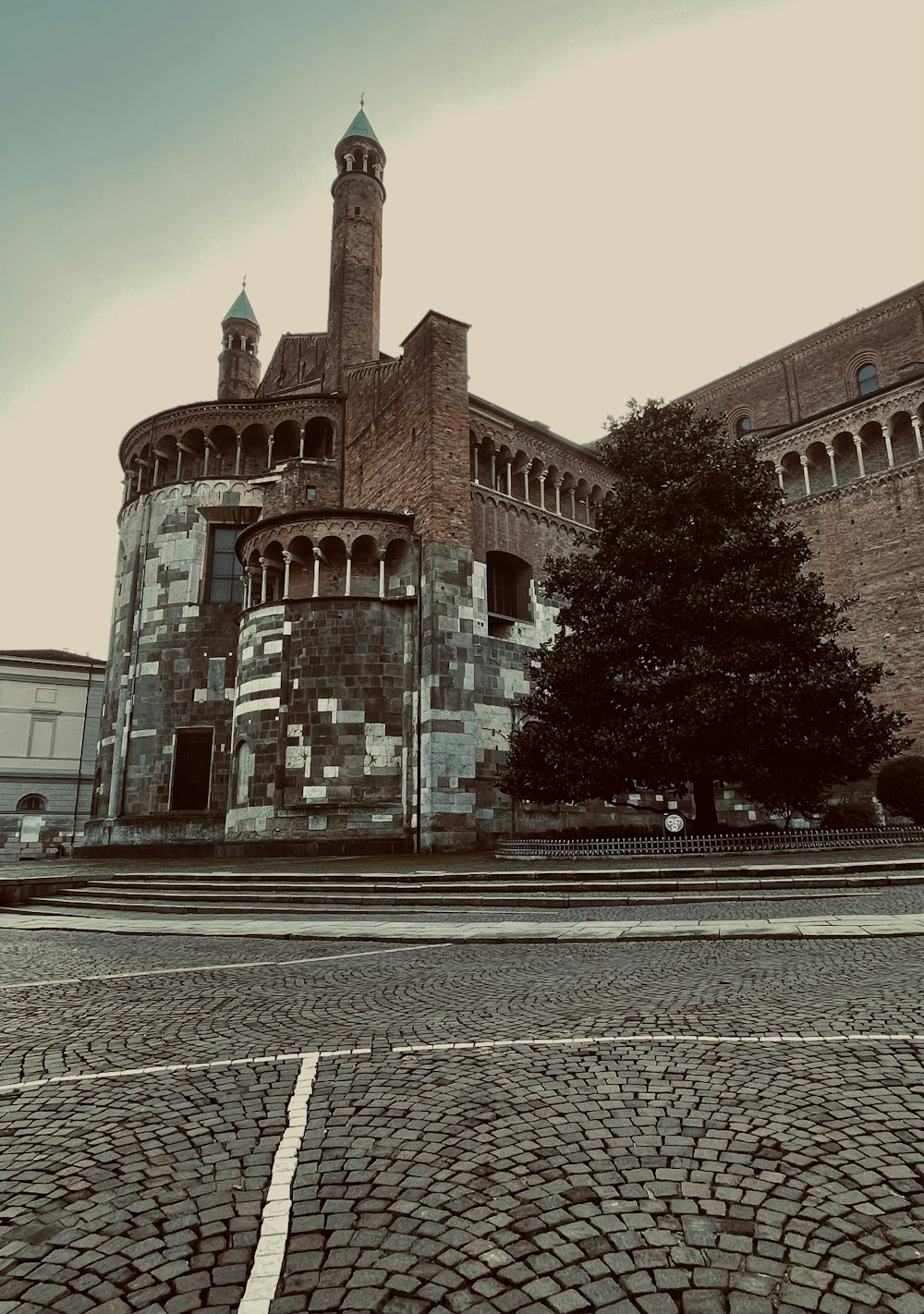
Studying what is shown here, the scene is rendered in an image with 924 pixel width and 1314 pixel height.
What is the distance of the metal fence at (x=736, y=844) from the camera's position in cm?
1620

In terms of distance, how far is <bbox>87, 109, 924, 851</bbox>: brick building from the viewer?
2497 cm

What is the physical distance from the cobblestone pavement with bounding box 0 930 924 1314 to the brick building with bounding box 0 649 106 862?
48468 millimetres

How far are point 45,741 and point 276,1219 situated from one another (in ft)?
176

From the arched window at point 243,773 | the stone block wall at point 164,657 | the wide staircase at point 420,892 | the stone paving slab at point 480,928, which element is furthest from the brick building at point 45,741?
the stone paving slab at point 480,928

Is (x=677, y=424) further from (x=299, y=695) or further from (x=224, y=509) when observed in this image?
(x=224, y=509)

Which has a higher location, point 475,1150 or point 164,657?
point 164,657

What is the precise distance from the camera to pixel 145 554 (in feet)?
107

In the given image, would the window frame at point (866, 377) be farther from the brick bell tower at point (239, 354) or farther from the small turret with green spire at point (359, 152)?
the brick bell tower at point (239, 354)

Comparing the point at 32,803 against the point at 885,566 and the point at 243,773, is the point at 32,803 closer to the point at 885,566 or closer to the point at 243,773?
the point at 243,773

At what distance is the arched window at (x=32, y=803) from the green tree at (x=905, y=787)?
46.7 m

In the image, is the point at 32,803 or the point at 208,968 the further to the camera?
the point at 32,803

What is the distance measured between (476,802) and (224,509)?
1656 cm

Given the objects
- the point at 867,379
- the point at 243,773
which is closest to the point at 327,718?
the point at 243,773

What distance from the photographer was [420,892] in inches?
550
